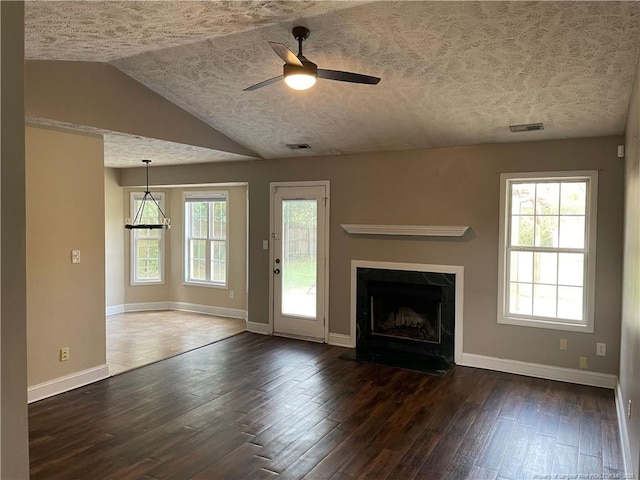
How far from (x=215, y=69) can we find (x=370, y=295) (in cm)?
317

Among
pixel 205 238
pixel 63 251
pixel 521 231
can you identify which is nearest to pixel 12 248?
pixel 63 251

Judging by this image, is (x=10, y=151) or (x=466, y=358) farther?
(x=466, y=358)

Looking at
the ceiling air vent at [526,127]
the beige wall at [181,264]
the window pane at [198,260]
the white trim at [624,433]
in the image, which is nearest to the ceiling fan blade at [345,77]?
the ceiling air vent at [526,127]

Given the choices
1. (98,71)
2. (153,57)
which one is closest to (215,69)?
(153,57)

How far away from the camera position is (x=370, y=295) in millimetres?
5570

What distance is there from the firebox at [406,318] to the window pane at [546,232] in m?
0.97

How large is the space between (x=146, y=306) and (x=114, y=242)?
48.9 inches

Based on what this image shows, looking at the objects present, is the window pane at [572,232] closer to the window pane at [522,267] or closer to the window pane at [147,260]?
the window pane at [522,267]

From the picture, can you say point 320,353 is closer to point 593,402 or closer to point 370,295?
point 370,295

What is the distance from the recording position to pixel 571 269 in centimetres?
454

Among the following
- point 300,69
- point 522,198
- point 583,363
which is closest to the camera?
point 300,69

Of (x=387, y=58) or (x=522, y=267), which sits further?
(x=522, y=267)

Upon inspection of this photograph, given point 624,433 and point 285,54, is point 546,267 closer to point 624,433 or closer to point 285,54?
point 624,433

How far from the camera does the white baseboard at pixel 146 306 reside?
25.3 feet
